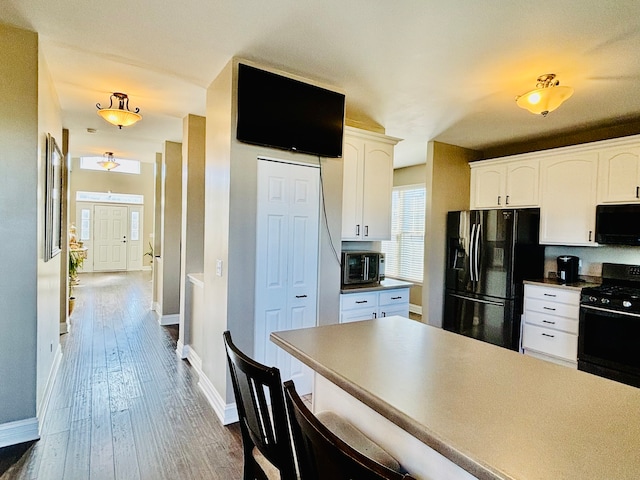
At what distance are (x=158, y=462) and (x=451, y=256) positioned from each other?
3.93m

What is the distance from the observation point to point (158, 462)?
220 centimetres

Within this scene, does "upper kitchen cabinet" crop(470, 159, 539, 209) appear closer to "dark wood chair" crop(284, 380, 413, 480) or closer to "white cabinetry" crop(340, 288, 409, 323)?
"white cabinetry" crop(340, 288, 409, 323)

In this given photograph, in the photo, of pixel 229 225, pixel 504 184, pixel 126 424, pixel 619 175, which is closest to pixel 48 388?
pixel 126 424

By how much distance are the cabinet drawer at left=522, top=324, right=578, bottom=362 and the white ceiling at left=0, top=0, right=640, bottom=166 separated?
91.6 inches

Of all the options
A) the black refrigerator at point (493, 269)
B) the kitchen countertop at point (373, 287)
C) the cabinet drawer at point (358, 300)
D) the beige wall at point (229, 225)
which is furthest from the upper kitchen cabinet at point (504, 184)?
the beige wall at point (229, 225)

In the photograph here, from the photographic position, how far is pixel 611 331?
3.32 m

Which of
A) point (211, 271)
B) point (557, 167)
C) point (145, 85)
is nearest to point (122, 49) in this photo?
point (145, 85)

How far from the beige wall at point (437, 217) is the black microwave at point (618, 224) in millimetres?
1687

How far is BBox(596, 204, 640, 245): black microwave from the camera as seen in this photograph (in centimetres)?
352

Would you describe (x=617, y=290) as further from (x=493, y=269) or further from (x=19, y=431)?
(x=19, y=431)

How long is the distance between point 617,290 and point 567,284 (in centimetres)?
45

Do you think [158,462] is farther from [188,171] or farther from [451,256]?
[451,256]

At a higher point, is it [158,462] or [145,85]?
[145,85]

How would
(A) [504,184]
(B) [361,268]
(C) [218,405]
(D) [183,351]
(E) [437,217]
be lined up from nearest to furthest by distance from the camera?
(C) [218,405], (B) [361,268], (D) [183,351], (A) [504,184], (E) [437,217]
